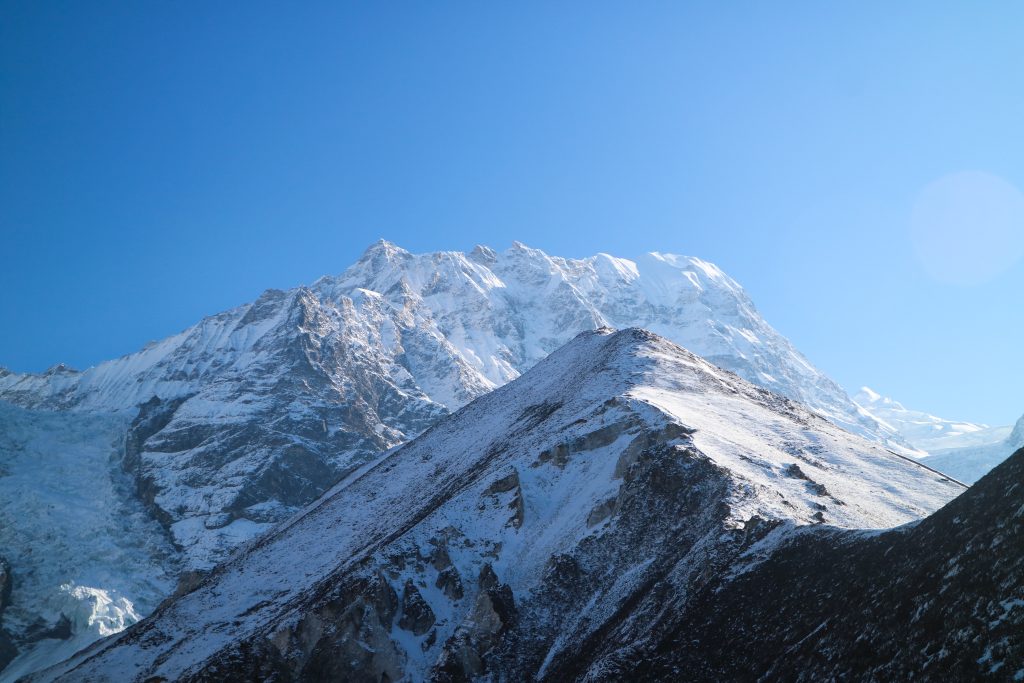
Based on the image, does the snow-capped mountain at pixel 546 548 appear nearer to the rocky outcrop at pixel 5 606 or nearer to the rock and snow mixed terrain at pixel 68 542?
the rocky outcrop at pixel 5 606

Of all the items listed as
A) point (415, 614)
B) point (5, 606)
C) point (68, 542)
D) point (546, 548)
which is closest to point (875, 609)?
point (546, 548)

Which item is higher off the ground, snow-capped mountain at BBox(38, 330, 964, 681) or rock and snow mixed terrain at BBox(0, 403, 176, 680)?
rock and snow mixed terrain at BBox(0, 403, 176, 680)

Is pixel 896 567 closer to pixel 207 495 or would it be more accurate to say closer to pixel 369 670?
pixel 369 670

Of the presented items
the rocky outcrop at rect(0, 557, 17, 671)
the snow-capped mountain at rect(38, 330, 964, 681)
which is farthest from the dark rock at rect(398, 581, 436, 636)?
the rocky outcrop at rect(0, 557, 17, 671)

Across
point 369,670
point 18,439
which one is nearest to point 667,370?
point 369,670

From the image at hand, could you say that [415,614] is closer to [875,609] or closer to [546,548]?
[546,548]

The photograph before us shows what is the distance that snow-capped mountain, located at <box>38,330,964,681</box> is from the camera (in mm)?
35750

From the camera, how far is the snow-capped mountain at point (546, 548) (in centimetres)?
3575

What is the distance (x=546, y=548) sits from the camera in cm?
4328

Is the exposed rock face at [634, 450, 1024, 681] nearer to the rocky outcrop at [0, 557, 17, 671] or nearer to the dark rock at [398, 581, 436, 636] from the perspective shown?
the dark rock at [398, 581, 436, 636]

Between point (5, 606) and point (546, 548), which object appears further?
point (5, 606)

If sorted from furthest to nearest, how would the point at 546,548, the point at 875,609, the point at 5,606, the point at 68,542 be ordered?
1. the point at 68,542
2. the point at 5,606
3. the point at 546,548
4. the point at 875,609

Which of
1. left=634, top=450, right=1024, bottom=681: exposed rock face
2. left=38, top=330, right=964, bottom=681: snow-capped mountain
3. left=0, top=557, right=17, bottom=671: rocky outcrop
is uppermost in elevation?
left=0, top=557, right=17, bottom=671: rocky outcrop

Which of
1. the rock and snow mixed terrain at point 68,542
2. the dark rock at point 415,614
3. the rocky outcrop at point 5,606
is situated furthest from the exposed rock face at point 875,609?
the rocky outcrop at point 5,606
